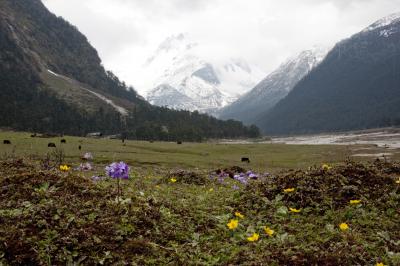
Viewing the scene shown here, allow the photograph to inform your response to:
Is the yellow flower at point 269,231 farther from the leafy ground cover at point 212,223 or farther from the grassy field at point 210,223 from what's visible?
the grassy field at point 210,223

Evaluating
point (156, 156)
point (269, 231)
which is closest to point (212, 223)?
point (269, 231)

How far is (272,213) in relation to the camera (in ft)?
36.5

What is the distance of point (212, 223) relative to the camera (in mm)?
10414

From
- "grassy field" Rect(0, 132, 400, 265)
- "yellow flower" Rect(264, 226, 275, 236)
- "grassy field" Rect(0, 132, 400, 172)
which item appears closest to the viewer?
"grassy field" Rect(0, 132, 400, 265)

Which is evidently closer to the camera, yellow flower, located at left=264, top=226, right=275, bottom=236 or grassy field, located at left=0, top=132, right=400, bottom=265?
grassy field, located at left=0, top=132, right=400, bottom=265

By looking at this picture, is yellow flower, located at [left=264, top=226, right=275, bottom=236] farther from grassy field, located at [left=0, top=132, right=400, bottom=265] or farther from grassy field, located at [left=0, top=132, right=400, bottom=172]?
grassy field, located at [left=0, top=132, right=400, bottom=172]

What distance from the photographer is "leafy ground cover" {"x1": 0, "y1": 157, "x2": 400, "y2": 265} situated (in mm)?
8195

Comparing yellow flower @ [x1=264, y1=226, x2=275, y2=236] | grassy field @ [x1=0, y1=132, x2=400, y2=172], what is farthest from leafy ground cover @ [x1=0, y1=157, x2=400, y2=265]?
grassy field @ [x1=0, y1=132, x2=400, y2=172]

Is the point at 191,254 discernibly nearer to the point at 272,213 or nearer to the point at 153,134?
the point at 272,213

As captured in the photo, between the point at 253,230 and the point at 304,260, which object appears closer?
the point at 304,260

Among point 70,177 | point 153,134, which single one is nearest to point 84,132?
point 153,134

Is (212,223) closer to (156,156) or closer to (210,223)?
(210,223)

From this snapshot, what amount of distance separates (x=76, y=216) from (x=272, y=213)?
4.75 m

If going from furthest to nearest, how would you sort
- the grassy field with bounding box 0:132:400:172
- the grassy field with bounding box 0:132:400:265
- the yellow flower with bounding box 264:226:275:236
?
the grassy field with bounding box 0:132:400:172
the yellow flower with bounding box 264:226:275:236
the grassy field with bounding box 0:132:400:265
